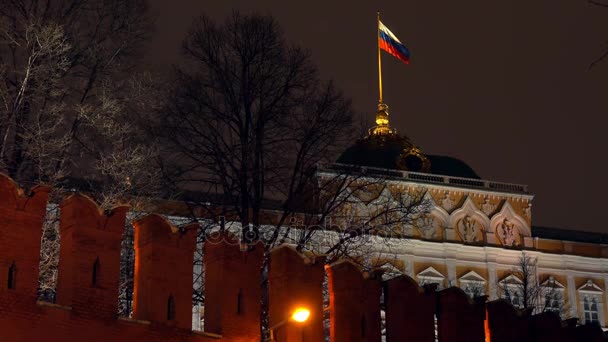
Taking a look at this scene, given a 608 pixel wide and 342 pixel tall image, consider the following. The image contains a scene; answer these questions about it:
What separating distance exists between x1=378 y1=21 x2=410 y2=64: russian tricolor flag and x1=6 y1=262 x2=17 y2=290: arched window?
154 ft

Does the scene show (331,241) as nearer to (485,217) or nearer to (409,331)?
(409,331)

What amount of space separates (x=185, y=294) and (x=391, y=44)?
45.9 metres

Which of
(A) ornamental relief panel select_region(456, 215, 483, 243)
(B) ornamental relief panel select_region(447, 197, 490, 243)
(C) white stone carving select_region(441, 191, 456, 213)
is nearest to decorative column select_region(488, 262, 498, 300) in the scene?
(B) ornamental relief panel select_region(447, 197, 490, 243)

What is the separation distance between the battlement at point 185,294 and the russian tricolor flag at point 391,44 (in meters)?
42.4

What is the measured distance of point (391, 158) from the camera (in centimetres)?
7462

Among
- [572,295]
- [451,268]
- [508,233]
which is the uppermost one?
[508,233]

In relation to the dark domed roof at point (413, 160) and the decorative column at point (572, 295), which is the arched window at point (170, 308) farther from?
the decorative column at point (572, 295)

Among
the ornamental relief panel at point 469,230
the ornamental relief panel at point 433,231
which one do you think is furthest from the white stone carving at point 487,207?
the ornamental relief panel at point 433,231

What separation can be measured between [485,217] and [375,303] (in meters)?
58.8

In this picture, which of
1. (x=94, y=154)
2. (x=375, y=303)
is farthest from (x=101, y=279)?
(x=94, y=154)

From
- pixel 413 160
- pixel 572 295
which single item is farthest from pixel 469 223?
pixel 572 295

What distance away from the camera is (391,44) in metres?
63.8

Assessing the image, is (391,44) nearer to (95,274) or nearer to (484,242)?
(484,242)

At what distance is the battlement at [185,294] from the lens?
17.8 metres
